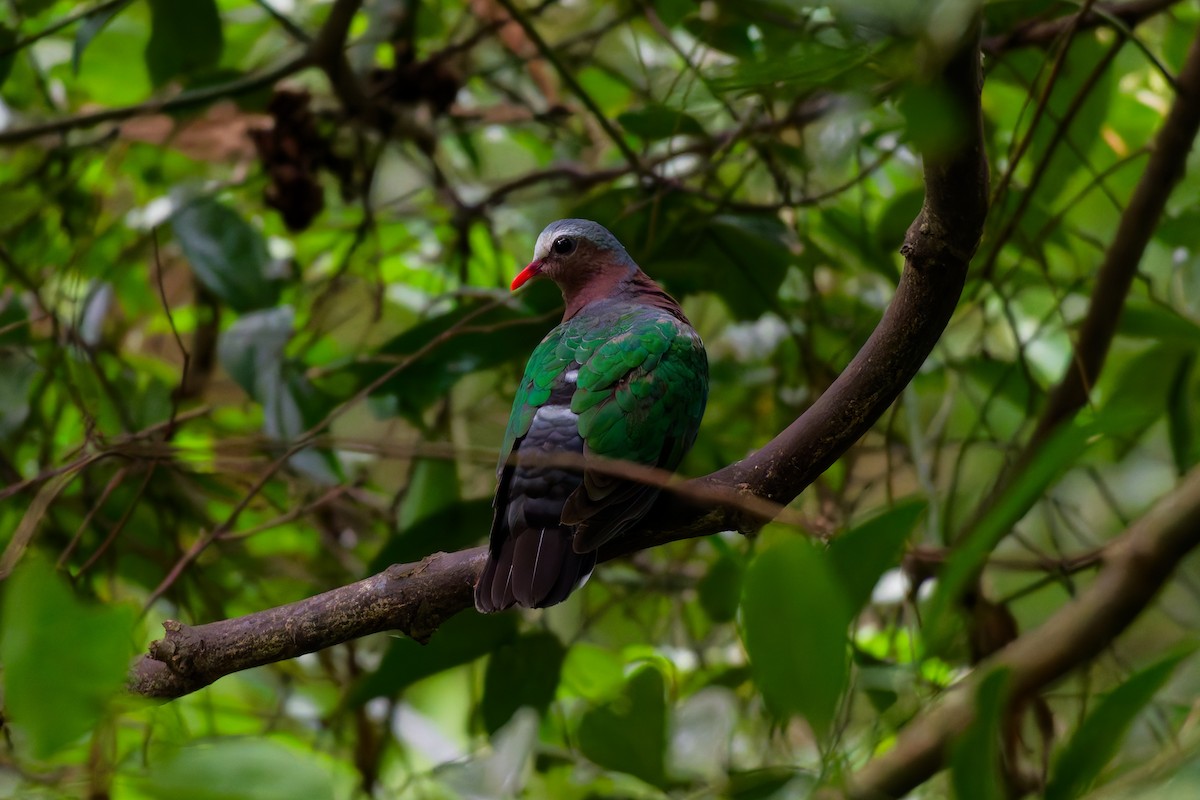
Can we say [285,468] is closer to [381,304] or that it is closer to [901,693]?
[381,304]

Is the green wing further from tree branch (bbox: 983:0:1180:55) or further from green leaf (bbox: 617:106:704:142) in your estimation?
tree branch (bbox: 983:0:1180:55)

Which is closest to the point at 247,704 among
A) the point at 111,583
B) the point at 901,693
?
the point at 111,583

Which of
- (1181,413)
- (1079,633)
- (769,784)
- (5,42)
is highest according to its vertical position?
(5,42)

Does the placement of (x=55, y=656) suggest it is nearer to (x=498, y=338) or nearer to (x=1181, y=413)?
(x=498, y=338)

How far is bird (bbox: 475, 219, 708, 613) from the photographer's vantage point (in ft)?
5.98

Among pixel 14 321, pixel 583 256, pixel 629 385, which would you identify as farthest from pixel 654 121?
pixel 14 321

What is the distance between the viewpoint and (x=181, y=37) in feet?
8.89

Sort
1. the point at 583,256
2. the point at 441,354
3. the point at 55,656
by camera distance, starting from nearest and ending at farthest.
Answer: the point at 55,656, the point at 441,354, the point at 583,256

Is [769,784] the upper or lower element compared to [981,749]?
lower

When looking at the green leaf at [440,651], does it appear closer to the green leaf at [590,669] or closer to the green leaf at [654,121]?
the green leaf at [590,669]

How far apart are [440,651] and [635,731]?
91 centimetres

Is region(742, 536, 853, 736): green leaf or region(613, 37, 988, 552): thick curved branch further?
region(613, 37, 988, 552): thick curved branch

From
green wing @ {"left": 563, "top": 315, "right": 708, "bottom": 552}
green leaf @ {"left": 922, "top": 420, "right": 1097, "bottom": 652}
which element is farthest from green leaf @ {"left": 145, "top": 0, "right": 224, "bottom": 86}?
green leaf @ {"left": 922, "top": 420, "right": 1097, "bottom": 652}

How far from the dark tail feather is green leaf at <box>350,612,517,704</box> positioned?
1.41 ft
